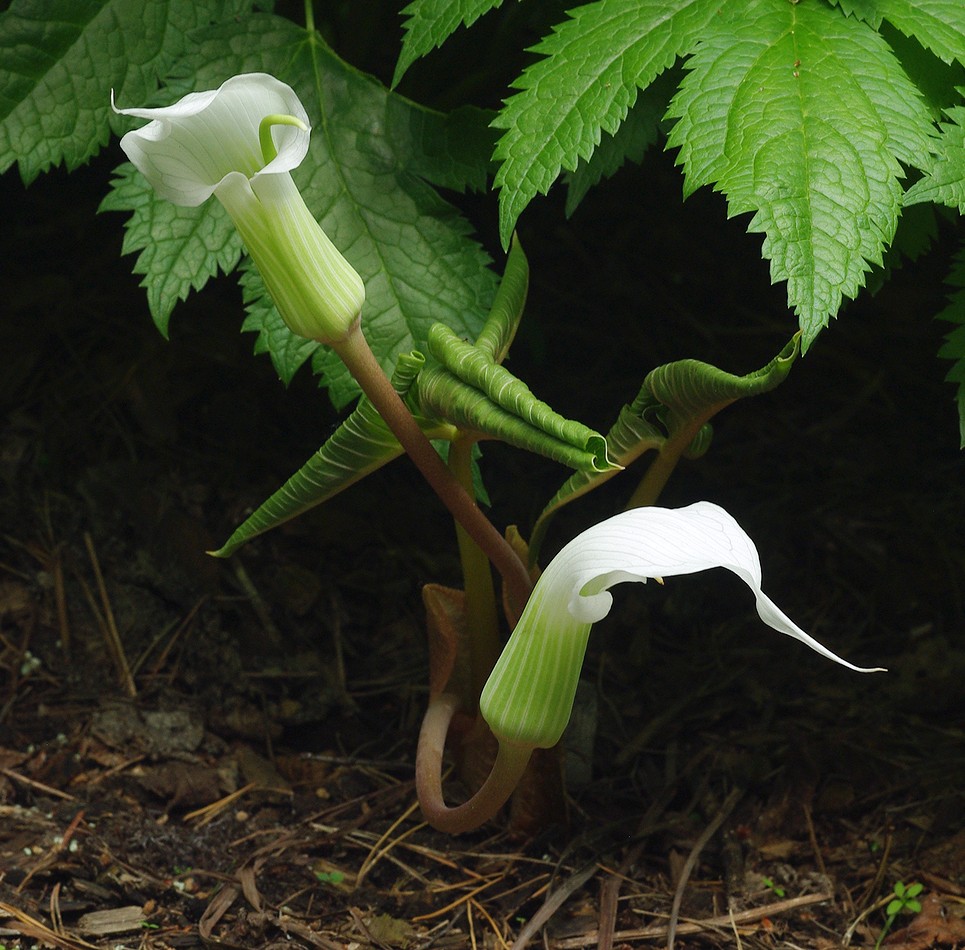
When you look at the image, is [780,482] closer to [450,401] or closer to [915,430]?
[915,430]

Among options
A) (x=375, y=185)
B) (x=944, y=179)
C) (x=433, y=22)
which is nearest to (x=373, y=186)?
(x=375, y=185)

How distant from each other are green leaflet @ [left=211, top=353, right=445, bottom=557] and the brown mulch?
0.38 meters

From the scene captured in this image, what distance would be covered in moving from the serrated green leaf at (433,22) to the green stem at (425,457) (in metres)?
0.30

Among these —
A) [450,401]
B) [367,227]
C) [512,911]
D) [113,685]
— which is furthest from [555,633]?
[113,685]

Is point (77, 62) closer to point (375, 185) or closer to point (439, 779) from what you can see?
point (375, 185)

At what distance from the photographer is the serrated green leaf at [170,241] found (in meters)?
1.03

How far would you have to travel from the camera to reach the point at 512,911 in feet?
3.30

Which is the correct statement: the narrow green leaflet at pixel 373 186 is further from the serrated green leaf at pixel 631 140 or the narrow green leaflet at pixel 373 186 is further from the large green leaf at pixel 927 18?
the large green leaf at pixel 927 18

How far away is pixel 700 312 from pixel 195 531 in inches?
33.1

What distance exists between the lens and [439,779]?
0.97 metres

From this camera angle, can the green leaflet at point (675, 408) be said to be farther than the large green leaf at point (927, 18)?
No

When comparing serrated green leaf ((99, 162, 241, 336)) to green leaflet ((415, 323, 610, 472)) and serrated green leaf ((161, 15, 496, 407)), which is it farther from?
green leaflet ((415, 323, 610, 472))

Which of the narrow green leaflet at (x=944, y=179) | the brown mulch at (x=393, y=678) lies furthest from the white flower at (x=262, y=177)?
the brown mulch at (x=393, y=678)

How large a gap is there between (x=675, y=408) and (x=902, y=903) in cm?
55
